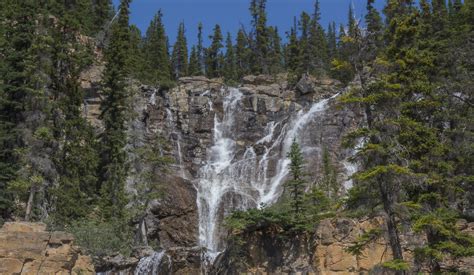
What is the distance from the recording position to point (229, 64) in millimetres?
75812

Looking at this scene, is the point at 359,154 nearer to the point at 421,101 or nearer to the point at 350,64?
the point at 350,64

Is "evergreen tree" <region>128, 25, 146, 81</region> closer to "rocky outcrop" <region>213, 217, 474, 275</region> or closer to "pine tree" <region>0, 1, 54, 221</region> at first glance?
"pine tree" <region>0, 1, 54, 221</region>

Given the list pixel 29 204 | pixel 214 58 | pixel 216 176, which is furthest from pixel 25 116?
pixel 214 58

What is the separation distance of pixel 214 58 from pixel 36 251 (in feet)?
181

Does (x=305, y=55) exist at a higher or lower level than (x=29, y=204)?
higher

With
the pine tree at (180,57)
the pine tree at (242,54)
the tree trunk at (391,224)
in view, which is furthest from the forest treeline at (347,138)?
the pine tree at (242,54)

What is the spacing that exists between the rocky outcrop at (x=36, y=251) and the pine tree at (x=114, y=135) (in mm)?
9839

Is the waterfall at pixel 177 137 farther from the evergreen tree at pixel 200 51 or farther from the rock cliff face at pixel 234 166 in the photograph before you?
the evergreen tree at pixel 200 51

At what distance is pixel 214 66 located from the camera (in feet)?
251

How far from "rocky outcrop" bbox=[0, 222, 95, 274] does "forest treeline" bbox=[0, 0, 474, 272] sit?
4.28 meters

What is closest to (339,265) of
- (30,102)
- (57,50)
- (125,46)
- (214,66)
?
(30,102)

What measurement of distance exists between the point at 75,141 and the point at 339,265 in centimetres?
2134

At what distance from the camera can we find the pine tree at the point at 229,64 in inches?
2798

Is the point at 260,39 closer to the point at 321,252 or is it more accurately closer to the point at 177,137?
the point at 177,137
